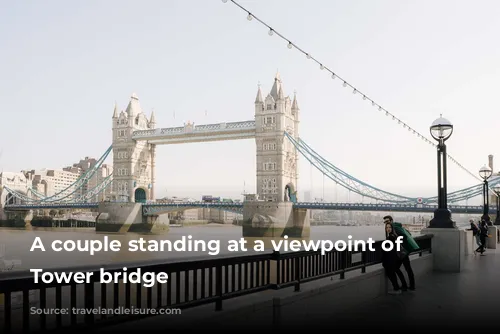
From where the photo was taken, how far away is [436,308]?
6535mm

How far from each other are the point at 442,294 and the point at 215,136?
5909 centimetres

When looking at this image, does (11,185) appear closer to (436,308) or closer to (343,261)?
(343,261)

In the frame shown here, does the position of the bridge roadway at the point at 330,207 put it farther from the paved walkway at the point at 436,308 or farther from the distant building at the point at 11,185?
the paved walkway at the point at 436,308

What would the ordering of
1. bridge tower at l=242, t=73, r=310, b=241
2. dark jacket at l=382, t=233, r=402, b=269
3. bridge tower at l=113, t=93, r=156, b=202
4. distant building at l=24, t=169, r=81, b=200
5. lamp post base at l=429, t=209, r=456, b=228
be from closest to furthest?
dark jacket at l=382, t=233, r=402, b=269 → lamp post base at l=429, t=209, r=456, b=228 → bridge tower at l=242, t=73, r=310, b=241 → bridge tower at l=113, t=93, r=156, b=202 → distant building at l=24, t=169, r=81, b=200

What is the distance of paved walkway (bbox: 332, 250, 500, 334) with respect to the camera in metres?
5.62

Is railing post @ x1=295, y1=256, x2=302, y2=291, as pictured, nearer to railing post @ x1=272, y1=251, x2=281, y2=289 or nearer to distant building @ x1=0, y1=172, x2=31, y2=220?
railing post @ x1=272, y1=251, x2=281, y2=289

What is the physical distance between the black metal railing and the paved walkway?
2.31 ft

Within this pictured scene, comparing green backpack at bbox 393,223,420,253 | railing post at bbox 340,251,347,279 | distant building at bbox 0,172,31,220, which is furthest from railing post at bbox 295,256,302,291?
distant building at bbox 0,172,31,220

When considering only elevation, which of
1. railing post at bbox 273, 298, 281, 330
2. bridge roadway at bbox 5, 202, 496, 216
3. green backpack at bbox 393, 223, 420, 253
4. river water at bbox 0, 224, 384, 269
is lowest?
river water at bbox 0, 224, 384, 269

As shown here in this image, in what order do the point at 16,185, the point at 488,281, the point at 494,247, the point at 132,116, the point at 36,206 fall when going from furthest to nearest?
1. the point at 16,185
2. the point at 132,116
3. the point at 36,206
4. the point at 494,247
5. the point at 488,281

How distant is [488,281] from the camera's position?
354 inches

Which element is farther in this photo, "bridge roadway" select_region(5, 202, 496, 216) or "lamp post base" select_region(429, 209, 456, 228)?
Result: "bridge roadway" select_region(5, 202, 496, 216)

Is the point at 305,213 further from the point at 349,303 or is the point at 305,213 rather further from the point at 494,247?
the point at 349,303

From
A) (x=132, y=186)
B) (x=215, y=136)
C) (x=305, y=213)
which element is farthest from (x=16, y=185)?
(x=305, y=213)
